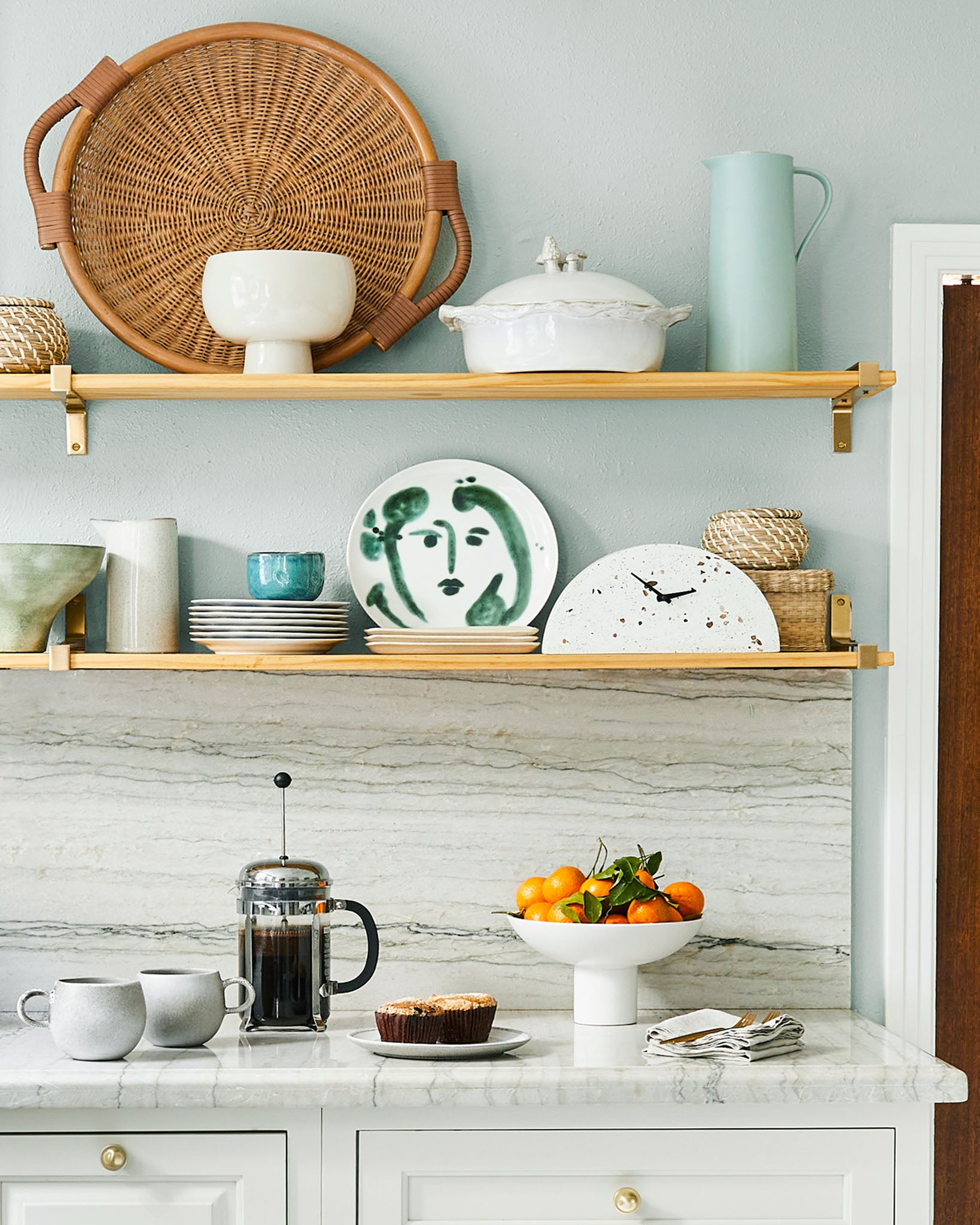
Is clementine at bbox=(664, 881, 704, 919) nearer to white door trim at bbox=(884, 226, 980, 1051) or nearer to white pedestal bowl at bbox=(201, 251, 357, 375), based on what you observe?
white door trim at bbox=(884, 226, 980, 1051)

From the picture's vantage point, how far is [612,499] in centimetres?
217

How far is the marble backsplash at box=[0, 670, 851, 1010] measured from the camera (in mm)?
2115

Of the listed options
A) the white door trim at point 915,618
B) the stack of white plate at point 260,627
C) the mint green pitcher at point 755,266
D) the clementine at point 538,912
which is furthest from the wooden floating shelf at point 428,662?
the mint green pitcher at point 755,266

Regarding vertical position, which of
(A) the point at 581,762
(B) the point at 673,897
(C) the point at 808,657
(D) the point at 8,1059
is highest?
(C) the point at 808,657

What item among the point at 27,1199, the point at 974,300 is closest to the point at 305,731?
the point at 27,1199

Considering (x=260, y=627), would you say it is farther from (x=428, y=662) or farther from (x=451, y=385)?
(x=451, y=385)

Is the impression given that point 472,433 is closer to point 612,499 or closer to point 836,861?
point 612,499

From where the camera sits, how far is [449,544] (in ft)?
7.06

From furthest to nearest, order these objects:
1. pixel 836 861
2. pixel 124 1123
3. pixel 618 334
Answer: pixel 836 861 < pixel 618 334 < pixel 124 1123

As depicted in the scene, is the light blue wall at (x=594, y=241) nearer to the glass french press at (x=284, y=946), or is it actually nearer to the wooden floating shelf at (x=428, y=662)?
the wooden floating shelf at (x=428, y=662)

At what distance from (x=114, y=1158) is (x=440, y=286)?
1.32m

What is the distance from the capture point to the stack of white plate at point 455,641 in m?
1.98

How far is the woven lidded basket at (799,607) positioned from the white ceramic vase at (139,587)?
899 millimetres

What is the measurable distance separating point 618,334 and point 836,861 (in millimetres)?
890
